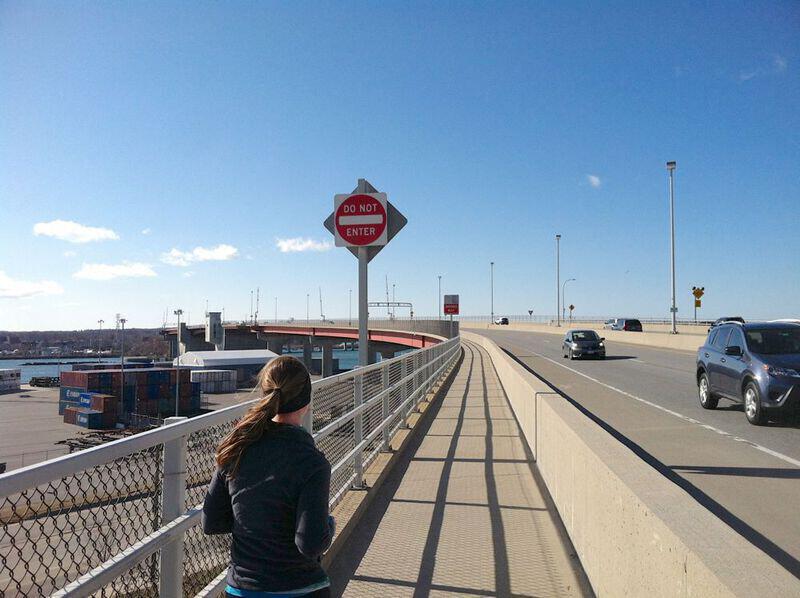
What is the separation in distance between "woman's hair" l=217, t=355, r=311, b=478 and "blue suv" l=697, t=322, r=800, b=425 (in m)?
9.66

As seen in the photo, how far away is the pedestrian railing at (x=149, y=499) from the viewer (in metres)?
2.05

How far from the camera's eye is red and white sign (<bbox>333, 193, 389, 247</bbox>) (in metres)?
6.59

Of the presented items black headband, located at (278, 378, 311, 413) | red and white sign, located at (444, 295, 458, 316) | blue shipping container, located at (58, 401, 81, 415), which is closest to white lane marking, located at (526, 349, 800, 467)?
black headband, located at (278, 378, 311, 413)

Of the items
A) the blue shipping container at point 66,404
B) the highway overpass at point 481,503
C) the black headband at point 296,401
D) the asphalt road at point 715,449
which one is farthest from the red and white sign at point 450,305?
the blue shipping container at point 66,404

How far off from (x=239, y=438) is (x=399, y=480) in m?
5.10

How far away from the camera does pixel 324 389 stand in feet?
17.9

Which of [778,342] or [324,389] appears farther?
[778,342]

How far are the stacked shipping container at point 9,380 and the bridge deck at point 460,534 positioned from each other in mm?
109689

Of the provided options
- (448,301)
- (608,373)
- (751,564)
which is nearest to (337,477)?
(751,564)

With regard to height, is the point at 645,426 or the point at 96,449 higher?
the point at 96,449

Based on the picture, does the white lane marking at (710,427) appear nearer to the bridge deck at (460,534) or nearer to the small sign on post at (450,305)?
the bridge deck at (460,534)

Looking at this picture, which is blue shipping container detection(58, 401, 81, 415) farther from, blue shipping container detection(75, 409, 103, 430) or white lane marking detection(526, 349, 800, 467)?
white lane marking detection(526, 349, 800, 467)

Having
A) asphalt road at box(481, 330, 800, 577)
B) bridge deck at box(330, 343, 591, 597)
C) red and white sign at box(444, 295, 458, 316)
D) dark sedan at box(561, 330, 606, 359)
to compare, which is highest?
red and white sign at box(444, 295, 458, 316)

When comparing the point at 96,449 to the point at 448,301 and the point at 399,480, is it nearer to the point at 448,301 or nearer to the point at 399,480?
the point at 399,480
